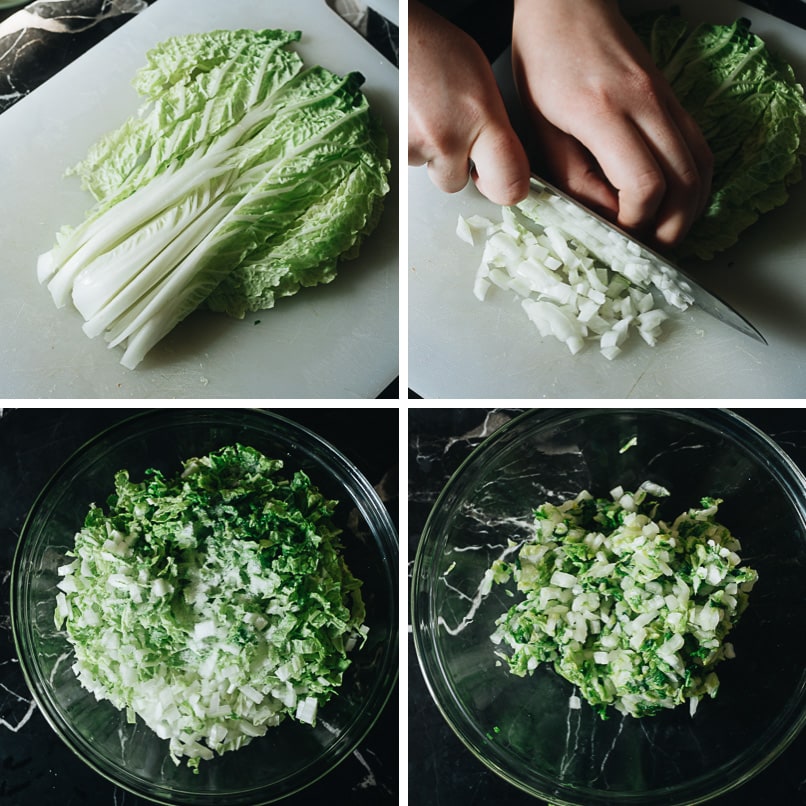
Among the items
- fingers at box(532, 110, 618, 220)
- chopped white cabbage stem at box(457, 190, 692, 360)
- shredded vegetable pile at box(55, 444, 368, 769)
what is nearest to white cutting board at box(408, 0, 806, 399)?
chopped white cabbage stem at box(457, 190, 692, 360)

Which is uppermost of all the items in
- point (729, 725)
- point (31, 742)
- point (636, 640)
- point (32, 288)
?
point (32, 288)

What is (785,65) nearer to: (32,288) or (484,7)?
(484,7)

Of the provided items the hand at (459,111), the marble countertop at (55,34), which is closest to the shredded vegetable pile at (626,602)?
the hand at (459,111)

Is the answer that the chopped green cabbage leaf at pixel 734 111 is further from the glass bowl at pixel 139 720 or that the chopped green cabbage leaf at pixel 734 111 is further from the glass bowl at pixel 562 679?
the glass bowl at pixel 139 720

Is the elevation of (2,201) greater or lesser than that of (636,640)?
greater

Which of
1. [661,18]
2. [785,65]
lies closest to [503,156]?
[661,18]

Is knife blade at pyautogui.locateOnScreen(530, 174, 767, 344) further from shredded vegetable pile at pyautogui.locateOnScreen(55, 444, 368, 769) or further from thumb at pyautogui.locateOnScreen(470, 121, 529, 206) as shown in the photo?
shredded vegetable pile at pyautogui.locateOnScreen(55, 444, 368, 769)
